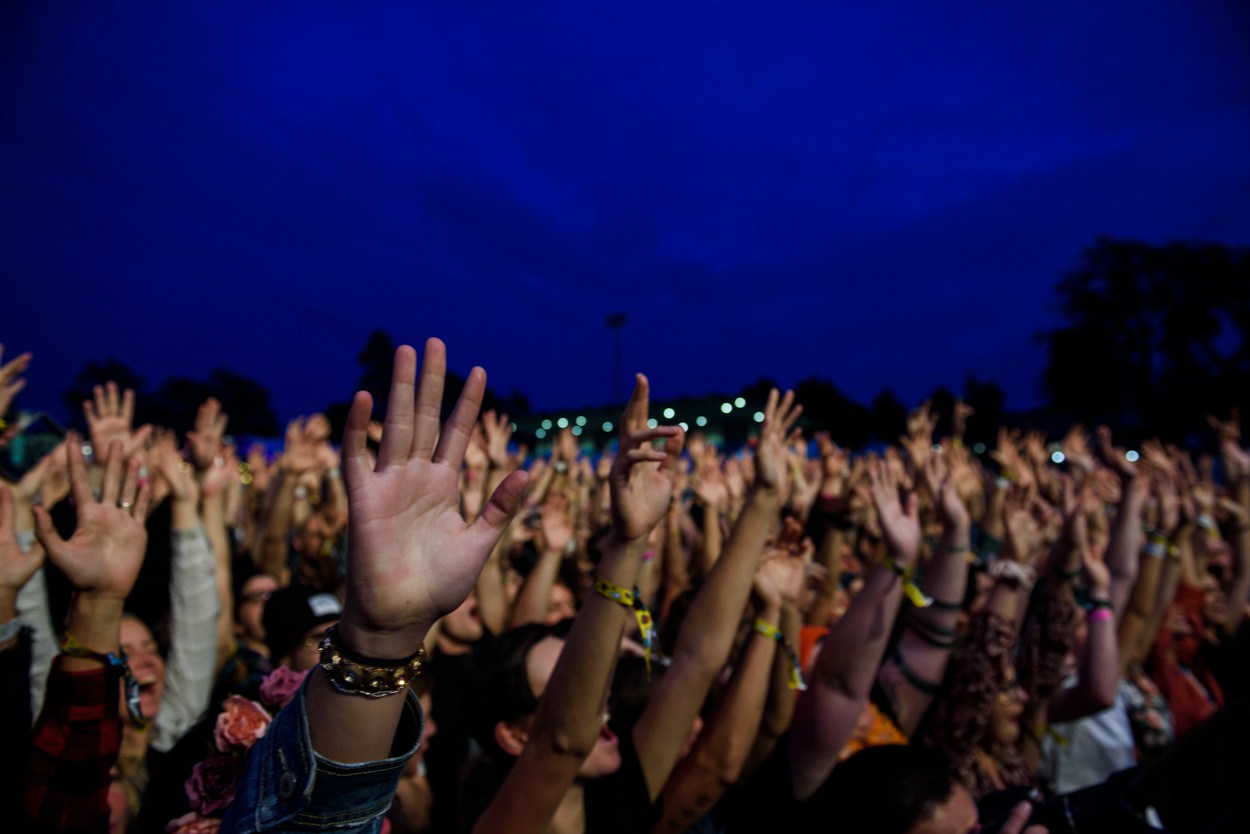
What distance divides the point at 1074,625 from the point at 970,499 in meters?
4.76

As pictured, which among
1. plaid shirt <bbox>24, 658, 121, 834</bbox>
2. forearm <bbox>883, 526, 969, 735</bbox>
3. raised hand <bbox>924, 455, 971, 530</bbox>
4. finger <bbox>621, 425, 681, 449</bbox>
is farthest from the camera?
raised hand <bbox>924, 455, 971, 530</bbox>

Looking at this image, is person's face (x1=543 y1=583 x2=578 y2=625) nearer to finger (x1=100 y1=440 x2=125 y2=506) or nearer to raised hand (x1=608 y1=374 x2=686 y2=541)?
raised hand (x1=608 y1=374 x2=686 y2=541)

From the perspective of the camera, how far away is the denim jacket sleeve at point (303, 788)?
89 cm

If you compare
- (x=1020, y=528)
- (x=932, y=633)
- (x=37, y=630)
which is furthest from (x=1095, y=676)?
(x=37, y=630)

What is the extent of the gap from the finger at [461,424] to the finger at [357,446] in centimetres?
14

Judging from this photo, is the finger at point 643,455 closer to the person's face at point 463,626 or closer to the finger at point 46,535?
the finger at point 46,535

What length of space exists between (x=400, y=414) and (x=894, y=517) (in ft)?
7.23

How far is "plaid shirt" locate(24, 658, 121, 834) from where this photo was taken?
145 cm

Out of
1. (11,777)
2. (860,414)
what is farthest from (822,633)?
(860,414)

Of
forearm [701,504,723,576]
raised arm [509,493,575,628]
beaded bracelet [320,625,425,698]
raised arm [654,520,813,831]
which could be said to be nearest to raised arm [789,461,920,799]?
raised arm [654,520,813,831]

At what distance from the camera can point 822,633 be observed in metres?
3.20

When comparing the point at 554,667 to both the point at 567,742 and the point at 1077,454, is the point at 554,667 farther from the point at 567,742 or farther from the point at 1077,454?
the point at 1077,454

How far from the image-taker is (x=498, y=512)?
112 centimetres

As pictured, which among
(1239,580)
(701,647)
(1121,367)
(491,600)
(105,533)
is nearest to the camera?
(105,533)
